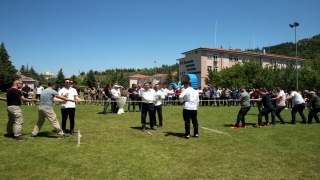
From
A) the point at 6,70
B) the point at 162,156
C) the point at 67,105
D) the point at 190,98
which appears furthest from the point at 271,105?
the point at 6,70

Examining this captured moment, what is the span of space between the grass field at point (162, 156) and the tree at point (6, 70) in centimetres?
5381

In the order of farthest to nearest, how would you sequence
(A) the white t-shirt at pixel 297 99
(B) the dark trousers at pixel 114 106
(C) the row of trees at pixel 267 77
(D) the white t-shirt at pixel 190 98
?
(C) the row of trees at pixel 267 77 < (B) the dark trousers at pixel 114 106 < (A) the white t-shirt at pixel 297 99 < (D) the white t-shirt at pixel 190 98

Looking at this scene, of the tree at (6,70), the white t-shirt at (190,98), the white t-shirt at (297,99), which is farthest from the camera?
the tree at (6,70)

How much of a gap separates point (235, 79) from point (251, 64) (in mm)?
4013

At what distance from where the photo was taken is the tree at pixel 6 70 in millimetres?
53438

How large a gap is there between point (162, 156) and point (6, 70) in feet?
201

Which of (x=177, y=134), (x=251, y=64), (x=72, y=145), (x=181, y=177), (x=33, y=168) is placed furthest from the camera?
(x=251, y=64)

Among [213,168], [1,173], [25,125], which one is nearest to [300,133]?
[213,168]

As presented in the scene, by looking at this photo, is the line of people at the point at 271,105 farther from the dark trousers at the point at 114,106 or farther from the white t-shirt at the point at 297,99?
the dark trousers at the point at 114,106

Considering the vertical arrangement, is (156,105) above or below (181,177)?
above

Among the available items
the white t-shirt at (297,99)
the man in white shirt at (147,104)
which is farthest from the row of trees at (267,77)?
the man in white shirt at (147,104)

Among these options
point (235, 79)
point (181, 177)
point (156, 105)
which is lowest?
point (181, 177)

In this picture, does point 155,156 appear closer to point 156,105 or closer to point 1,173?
point 1,173

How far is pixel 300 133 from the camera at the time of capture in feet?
30.2
